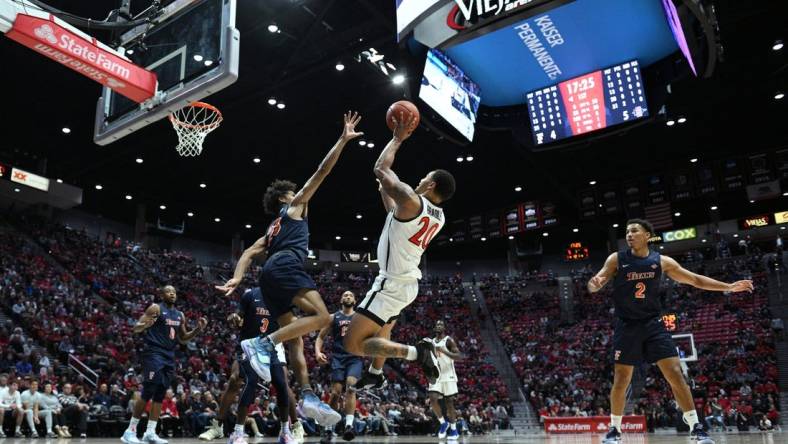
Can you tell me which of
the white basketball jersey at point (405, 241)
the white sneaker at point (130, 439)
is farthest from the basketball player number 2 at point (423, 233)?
the white sneaker at point (130, 439)

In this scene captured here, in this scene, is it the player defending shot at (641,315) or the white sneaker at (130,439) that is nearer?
the player defending shot at (641,315)

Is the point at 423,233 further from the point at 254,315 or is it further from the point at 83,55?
the point at 83,55

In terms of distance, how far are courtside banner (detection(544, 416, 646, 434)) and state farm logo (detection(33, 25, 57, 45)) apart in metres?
15.9

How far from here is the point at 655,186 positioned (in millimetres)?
22641

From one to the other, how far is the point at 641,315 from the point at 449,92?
6676mm

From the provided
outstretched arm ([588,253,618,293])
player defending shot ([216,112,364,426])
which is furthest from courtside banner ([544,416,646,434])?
player defending shot ([216,112,364,426])

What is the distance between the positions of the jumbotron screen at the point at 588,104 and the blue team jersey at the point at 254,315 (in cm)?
720

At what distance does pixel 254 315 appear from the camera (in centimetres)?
666

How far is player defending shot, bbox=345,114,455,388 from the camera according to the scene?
15.4 ft

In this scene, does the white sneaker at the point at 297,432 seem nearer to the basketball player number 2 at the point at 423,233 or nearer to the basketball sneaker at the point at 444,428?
the basketball player number 2 at the point at 423,233

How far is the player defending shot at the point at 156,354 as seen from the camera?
22.5ft

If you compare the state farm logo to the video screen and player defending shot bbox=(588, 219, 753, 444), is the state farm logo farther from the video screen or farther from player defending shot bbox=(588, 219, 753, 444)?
player defending shot bbox=(588, 219, 753, 444)

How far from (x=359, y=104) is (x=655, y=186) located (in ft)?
39.9

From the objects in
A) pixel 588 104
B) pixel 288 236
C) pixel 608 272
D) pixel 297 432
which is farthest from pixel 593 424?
pixel 288 236
